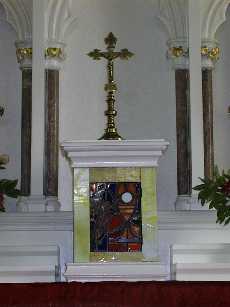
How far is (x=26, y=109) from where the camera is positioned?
7.52 meters

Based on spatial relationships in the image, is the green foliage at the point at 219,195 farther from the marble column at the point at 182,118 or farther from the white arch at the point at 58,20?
the white arch at the point at 58,20

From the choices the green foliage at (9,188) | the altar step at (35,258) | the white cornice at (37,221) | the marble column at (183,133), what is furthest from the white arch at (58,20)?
the altar step at (35,258)

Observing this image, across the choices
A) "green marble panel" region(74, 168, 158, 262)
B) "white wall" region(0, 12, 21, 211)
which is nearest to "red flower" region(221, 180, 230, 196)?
"green marble panel" region(74, 168, 158, 262)

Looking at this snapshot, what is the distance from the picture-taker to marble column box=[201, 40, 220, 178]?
7395 mm

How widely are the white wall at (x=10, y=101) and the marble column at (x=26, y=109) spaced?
10.3 inches

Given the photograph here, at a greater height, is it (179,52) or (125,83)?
(179,52)

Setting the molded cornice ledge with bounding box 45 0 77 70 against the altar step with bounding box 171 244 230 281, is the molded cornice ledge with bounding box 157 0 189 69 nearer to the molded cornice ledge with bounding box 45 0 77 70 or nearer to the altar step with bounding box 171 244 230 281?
the molded cornice ledge with bounding box 45 0 77 70

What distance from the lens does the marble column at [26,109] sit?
24.3ft

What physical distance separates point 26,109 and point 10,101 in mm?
395

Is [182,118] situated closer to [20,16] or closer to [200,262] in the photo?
[20,16]

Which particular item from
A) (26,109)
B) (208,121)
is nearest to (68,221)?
(26,109)

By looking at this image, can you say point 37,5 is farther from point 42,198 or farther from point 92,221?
point 92,221

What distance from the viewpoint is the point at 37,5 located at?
7305 millimetres

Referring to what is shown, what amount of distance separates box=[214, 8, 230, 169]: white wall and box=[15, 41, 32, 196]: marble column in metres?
1.98
